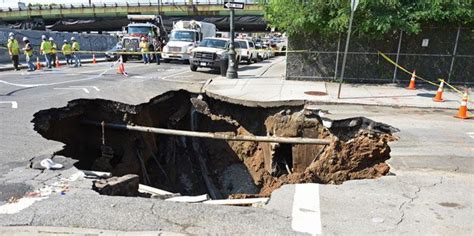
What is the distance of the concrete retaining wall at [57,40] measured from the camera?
71.4ft

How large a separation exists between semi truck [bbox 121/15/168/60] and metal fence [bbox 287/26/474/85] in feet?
51.2

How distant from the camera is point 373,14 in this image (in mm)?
12609

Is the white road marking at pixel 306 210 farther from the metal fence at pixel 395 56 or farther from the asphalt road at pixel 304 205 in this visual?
the metal fence at pixel 395 56

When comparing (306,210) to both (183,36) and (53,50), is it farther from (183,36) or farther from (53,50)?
(183,36)

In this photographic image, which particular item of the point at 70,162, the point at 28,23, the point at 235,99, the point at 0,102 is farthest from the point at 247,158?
the point at 28,23

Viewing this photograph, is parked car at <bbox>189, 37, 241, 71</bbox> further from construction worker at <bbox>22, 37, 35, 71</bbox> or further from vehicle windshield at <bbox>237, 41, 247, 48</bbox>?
construction worker at <bbox>22, 37, 35, 71</bbox>

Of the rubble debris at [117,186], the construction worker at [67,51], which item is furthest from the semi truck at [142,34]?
the rubble debris at [117,186]

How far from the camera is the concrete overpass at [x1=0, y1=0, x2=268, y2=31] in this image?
5712 cm

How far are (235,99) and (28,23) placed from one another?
220ft

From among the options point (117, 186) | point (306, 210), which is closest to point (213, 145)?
point (117, 186)

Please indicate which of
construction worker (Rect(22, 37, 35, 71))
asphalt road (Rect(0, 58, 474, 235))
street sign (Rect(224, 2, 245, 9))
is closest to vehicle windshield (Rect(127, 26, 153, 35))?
construction worker (Rect(22, 37, 35, 71))

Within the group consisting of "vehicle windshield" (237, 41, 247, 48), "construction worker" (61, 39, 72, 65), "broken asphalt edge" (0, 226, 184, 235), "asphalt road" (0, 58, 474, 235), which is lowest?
"broken asphalt edge" (0, 226, 184, 235)

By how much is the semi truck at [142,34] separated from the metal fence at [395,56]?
51.2 ft

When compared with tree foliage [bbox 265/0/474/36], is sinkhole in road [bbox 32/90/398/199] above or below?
below
